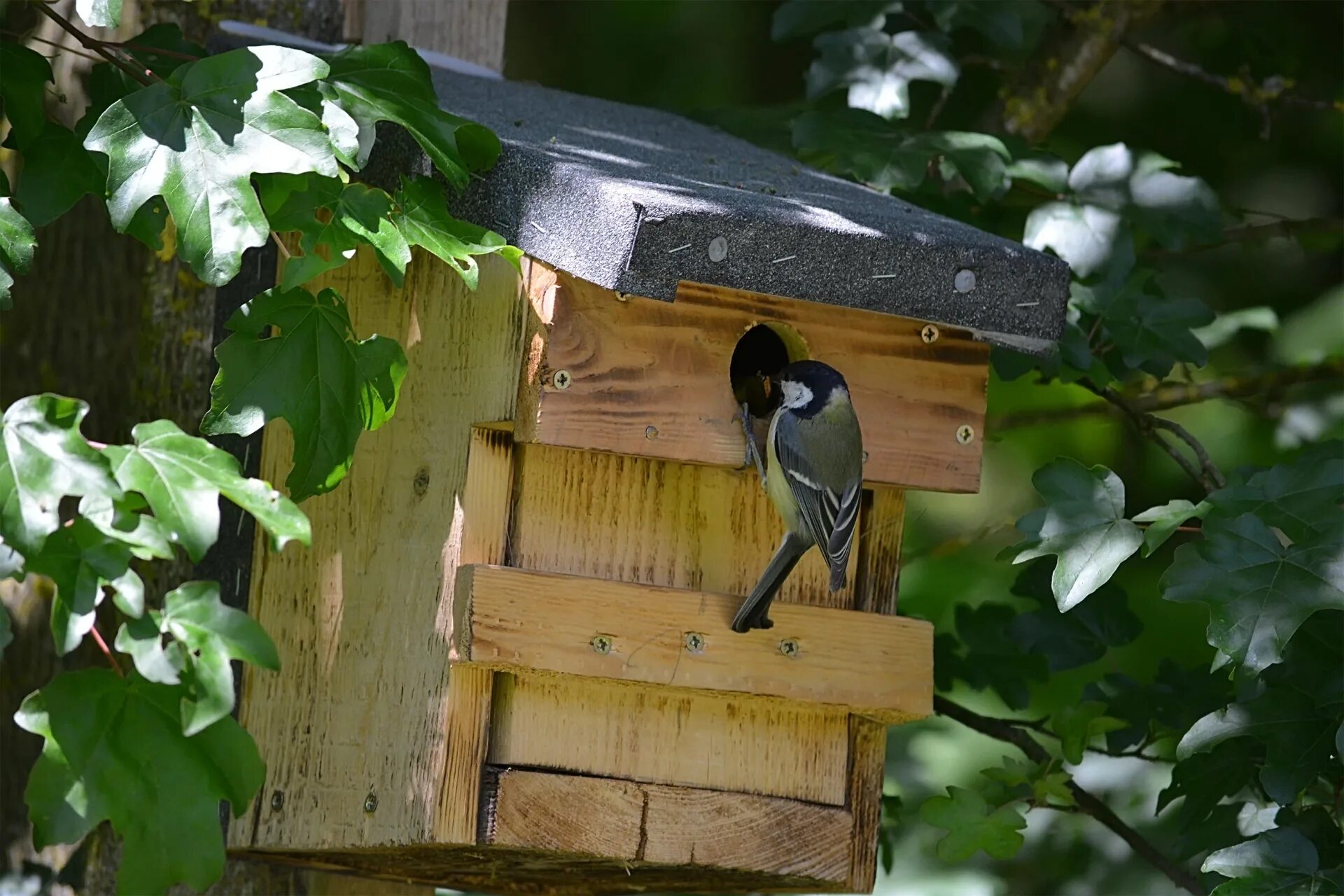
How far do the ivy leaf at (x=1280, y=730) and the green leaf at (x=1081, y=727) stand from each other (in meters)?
0.48

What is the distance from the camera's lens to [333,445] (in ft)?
8.16

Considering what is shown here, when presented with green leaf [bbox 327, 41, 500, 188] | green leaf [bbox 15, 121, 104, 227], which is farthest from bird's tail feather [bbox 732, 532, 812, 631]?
green leaf [bbox 15, 121, 104, 227]

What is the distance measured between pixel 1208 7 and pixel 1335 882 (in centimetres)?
241

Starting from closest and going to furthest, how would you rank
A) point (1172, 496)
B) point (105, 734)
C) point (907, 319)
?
1. point (105, 734)
2. point (907, 319)
3. point (1172, 496)

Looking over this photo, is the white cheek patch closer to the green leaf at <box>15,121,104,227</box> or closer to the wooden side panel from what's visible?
the wooden side panel

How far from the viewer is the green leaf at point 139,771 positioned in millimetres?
2166

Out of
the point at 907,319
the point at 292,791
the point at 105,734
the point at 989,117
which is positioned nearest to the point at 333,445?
the point at 105,734

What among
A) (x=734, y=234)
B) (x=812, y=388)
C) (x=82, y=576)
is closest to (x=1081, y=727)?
(x=812, y=388)

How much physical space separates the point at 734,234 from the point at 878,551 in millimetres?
790

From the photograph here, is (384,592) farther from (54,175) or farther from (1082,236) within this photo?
(1082,236)

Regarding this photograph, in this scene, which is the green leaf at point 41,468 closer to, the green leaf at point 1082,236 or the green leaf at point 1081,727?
the green leaf at point 1081,727

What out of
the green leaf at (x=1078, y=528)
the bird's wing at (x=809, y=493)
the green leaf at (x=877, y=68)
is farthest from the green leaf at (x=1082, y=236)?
the bird's wing at (x=809, y=493)

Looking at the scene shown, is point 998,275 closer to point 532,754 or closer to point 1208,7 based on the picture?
point 532,754

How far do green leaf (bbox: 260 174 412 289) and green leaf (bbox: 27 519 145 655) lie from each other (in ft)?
1.64
